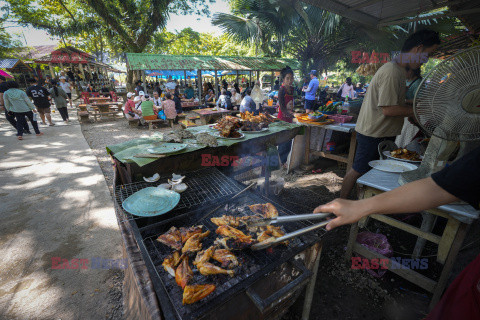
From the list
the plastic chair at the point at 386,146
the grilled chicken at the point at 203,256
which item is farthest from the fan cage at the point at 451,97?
the grilled chicken at the point at 203,256

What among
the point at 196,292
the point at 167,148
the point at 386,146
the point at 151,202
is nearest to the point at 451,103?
the point at 386,146

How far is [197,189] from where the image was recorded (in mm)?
2533

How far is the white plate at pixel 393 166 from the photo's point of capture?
261 cm

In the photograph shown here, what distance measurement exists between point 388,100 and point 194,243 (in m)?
3.13

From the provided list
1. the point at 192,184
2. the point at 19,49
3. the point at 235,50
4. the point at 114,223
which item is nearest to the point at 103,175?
the point at 114,223

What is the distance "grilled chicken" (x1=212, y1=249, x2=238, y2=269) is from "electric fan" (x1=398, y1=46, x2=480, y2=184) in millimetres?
2134

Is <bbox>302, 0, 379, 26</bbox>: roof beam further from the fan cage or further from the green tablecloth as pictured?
the fan cage

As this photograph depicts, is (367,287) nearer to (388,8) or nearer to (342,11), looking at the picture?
(342,11)

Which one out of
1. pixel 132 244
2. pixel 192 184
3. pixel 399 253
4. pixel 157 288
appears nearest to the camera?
pixel 157 288

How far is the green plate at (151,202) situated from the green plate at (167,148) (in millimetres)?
606

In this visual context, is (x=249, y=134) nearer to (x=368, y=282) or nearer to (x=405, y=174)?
(x=405, y=174)

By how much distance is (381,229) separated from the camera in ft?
12.3

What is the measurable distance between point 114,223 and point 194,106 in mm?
11765

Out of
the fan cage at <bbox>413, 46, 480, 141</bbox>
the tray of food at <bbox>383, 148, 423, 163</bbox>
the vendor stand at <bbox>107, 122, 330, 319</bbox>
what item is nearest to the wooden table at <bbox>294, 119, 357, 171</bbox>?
the tray of food at <bbox>383, 148, 423, 163</bbox>
